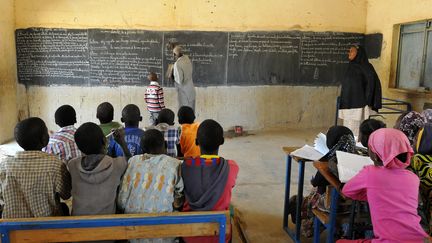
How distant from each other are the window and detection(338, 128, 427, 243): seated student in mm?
Answer: 4012

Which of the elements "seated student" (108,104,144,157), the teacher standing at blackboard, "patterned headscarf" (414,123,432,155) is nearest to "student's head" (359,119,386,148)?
"patterned headscarf" (414,123,432,155)

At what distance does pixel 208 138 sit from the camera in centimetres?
203

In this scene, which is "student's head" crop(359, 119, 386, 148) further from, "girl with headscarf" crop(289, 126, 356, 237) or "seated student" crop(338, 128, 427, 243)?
"seated student" crop(338, 128, 427, 243)

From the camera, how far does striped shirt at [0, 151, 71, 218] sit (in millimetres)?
1712

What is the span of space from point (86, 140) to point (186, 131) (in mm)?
1105

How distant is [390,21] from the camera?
5.71 metres

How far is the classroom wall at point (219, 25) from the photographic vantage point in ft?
19.0

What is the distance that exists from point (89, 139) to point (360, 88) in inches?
145

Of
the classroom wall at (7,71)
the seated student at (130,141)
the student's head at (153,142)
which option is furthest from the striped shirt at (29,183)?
the classroom wall at (7,71)

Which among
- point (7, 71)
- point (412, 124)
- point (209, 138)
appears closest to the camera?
point (209, 138)

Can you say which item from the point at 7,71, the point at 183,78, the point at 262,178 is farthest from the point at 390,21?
the point at 7,71

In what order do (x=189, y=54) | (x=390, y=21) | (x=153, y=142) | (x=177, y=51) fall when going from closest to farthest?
(x=153, y=142)
(x=177, y=51)
(x=390, y=21)
(x=189, y=54)

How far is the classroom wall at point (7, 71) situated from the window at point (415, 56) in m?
5.80

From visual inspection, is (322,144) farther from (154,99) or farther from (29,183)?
(154,99)
